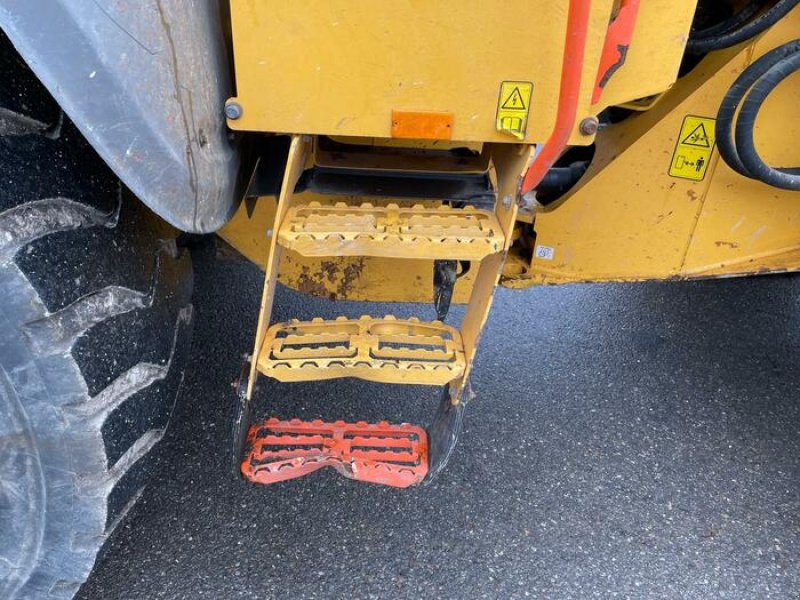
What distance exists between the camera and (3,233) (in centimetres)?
77

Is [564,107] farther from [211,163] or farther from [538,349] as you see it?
[538,349]

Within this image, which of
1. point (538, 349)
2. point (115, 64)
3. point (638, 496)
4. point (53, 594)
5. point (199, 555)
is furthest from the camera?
point (538, 349)

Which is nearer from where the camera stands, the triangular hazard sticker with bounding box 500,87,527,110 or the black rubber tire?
the black rubber tire

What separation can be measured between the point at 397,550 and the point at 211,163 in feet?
3.38

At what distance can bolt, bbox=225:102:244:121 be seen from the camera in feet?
2.94

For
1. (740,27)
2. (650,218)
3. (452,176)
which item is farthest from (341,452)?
(740,27)

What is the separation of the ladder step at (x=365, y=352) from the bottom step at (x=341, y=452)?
0.61 ft

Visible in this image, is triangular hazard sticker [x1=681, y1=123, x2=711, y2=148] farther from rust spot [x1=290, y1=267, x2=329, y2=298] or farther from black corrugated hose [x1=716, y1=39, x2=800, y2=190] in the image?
rust spot [x1=290, y1=267, x2=329, y2=298]

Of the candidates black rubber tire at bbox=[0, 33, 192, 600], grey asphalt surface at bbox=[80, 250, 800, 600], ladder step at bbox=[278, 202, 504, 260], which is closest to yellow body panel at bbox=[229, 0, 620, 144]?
ladder step at bbox=[278, 202, 504, 260]

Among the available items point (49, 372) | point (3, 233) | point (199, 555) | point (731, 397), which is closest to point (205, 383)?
point (199, 555)

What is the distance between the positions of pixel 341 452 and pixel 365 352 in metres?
0.23

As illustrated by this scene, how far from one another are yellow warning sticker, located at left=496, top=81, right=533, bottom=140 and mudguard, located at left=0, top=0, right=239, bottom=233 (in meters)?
0.42

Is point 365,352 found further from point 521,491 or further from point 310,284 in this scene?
point 521,491

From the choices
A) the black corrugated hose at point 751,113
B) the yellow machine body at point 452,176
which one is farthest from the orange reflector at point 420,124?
the black corrugated hose at point 751,113
